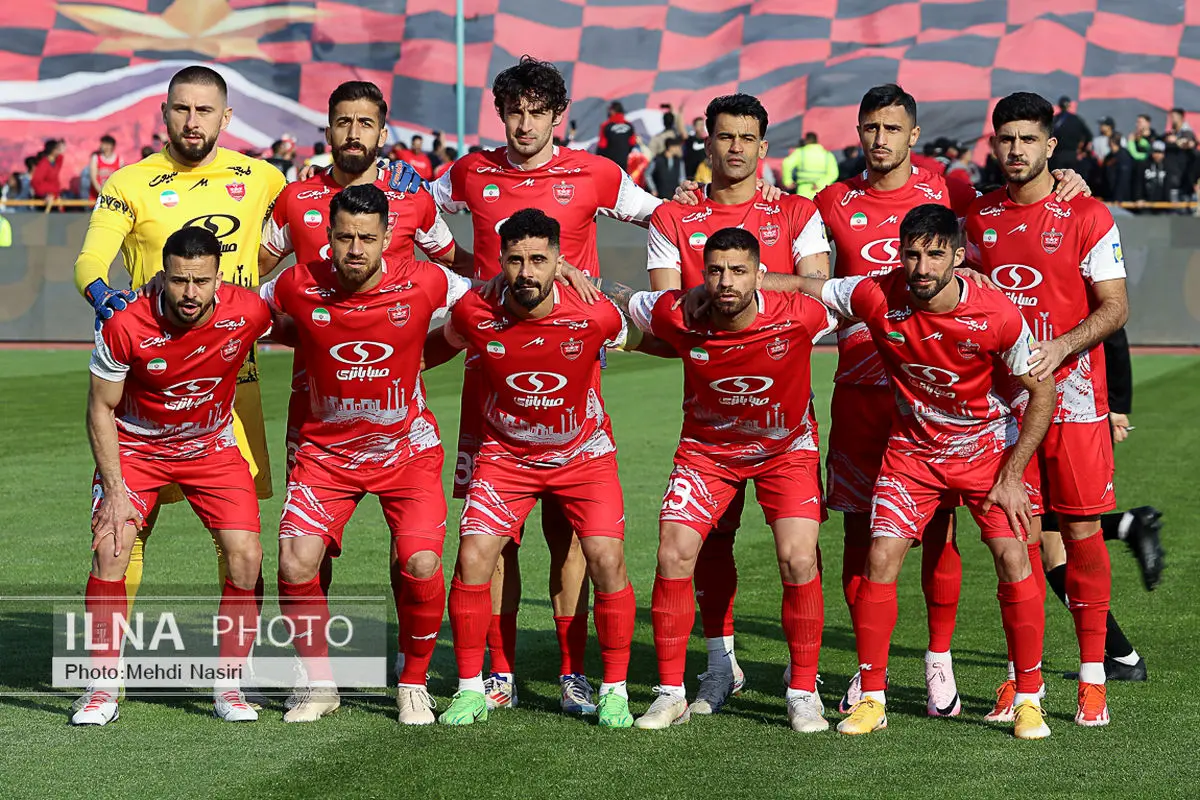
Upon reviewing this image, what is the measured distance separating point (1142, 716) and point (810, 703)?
56.1 inches

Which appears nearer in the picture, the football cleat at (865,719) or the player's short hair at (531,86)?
the football cleat at (865,719)

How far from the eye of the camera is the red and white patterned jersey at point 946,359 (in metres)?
6.55

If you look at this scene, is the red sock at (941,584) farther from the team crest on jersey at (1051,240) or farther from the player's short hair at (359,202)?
the player's short hair at (359,202)

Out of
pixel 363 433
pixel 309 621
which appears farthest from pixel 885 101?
pixel 309 621

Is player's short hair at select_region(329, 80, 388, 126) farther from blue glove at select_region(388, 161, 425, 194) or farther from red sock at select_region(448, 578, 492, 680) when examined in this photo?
red sock at select_region(448, 578, 492, 680)

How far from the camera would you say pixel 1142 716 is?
22.2ft

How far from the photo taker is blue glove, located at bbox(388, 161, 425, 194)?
7.41 m

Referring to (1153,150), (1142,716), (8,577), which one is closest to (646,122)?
(1153,150)

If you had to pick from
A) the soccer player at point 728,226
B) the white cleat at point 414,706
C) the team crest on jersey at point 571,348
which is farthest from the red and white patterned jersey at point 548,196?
the white cleat at point 414,706

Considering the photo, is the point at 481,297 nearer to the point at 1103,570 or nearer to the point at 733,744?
the point at 733,744

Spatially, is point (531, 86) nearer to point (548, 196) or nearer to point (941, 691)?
A: point (548, 196)

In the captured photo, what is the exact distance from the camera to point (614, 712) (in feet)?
21.8

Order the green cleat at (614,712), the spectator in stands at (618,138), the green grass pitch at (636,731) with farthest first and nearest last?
the spectator in stands at (618,138) → the green cleat at (614,712) → the green grass pitch at (636,731)

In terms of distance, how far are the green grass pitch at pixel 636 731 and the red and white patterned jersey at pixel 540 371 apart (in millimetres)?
1171
